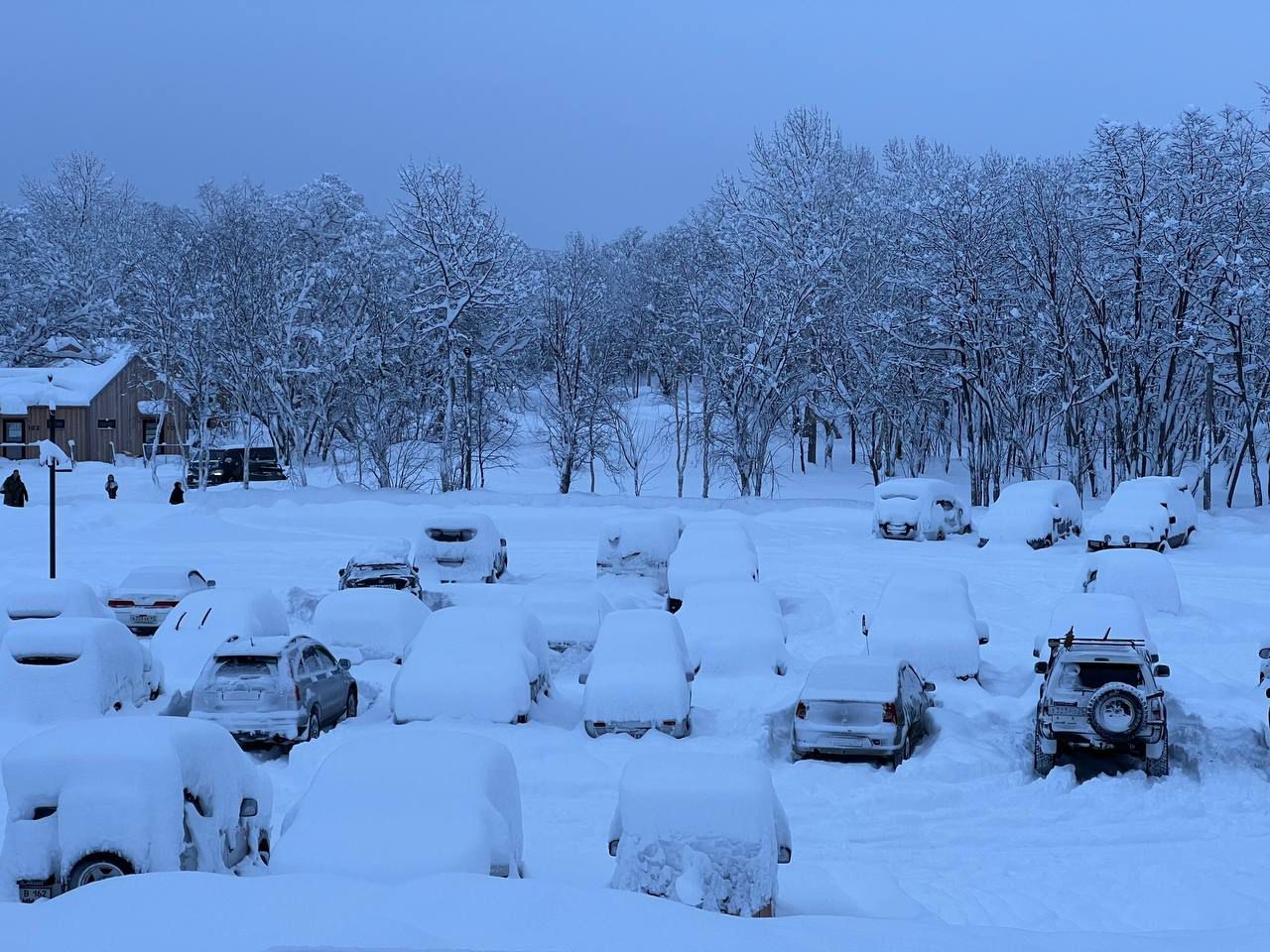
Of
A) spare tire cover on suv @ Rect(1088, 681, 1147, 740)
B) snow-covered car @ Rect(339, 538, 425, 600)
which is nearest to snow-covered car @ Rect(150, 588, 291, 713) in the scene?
snow-covered car @ Rect(339, 538, 425, 600)

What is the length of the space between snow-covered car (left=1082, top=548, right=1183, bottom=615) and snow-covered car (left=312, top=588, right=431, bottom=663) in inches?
472

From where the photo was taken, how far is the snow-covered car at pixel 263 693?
1395 cm

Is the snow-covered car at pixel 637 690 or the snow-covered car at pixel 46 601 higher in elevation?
the snow-covered car at pixel 46 601

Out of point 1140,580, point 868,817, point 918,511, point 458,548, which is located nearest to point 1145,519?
point 918,511

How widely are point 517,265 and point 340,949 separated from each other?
160 feet

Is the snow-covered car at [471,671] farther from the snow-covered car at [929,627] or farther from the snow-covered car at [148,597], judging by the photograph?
the snow-covered car at [148,597]

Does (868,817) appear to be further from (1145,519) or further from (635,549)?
(1145,519)

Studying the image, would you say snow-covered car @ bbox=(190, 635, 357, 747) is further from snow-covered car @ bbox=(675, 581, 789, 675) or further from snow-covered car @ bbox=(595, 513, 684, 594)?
snow-covered car @ bbox=(595, 513, 684, 594)

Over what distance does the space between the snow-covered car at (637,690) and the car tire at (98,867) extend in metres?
6.91

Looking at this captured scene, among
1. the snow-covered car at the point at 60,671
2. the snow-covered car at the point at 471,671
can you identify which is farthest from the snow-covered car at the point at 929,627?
the snow-covered car at the point at 60,671

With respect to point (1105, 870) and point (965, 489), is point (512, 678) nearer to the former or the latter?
point (1105, 870)

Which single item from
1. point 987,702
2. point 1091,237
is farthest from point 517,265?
point 987,702

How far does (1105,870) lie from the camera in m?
10.3

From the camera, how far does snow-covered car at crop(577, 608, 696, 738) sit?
14.4 meters
